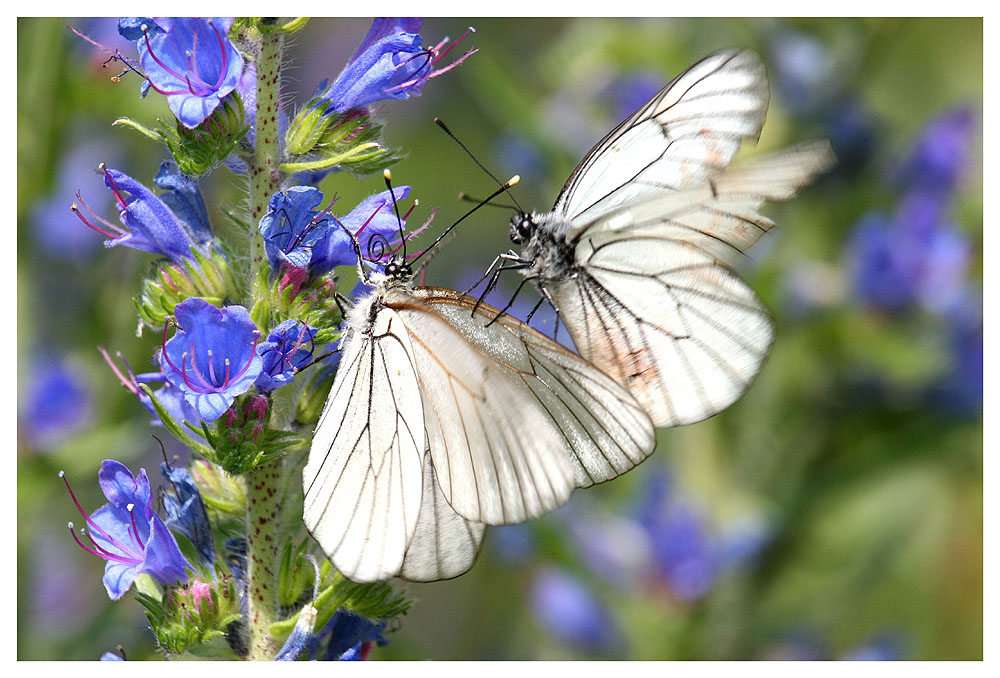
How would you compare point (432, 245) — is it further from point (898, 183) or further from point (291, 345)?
point (898, 183)

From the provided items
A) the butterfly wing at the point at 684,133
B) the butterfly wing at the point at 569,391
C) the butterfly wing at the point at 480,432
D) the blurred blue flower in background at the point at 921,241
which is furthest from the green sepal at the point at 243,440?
the blurred blue flower in background at the point at 921,241

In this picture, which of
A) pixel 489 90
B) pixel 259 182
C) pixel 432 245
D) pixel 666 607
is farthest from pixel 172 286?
pixel 666 607

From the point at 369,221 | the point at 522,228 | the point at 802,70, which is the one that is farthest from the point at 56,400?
the point at 802,70

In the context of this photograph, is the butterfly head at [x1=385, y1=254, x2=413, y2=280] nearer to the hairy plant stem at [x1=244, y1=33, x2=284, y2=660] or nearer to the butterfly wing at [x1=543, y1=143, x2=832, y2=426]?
the hairy plant stem at [x1=244, y1=33, x2=284, y2=660]

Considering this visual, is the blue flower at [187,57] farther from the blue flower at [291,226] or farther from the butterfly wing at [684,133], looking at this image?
the butterfly wing at [684,133]

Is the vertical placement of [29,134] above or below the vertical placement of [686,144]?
below

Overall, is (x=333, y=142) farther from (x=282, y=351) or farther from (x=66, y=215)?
(x=66, y=215)
